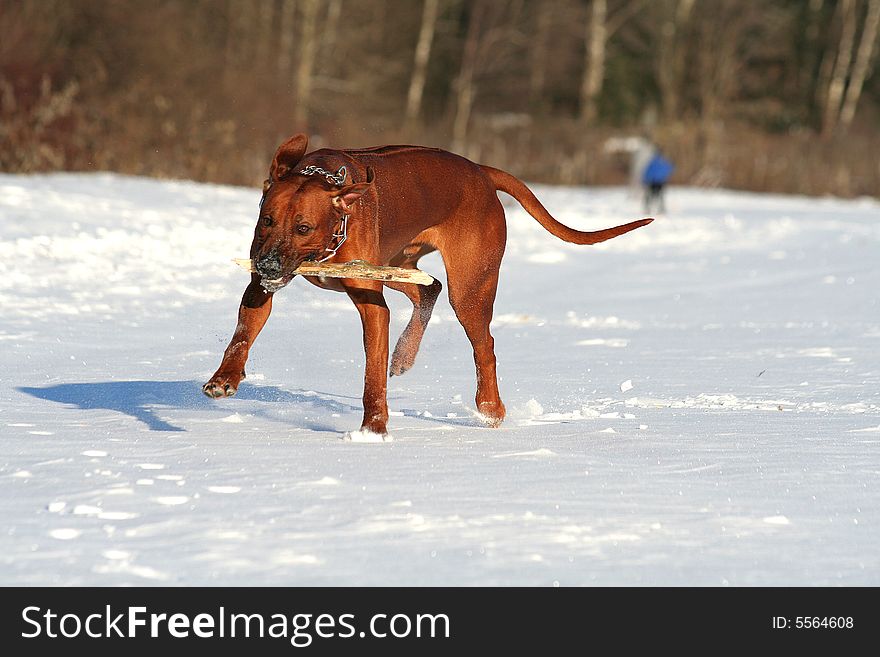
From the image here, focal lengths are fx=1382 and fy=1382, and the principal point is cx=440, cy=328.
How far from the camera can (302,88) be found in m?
30.3

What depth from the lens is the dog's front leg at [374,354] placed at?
5.30 metres

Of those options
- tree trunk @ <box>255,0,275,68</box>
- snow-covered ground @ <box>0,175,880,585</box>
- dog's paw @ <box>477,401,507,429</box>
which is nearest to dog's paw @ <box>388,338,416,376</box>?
snow-covered ground @ <box>0,175,880,585</box>

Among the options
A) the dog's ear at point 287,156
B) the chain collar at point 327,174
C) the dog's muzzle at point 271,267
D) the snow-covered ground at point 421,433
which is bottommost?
the snow-covered ground at point 421,433

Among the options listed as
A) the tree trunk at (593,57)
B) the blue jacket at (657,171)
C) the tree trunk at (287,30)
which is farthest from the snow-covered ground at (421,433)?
the tree trunk at (593,57)

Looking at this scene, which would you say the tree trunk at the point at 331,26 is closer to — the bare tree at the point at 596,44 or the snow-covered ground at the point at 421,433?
the bare tree at the point at 596,44

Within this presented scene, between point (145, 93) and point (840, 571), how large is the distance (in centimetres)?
1649

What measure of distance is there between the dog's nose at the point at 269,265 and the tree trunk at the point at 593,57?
34.0 m

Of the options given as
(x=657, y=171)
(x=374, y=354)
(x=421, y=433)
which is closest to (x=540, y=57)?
(x=657, y=171)

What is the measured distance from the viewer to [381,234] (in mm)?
5375

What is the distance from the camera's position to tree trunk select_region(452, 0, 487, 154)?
35.8m

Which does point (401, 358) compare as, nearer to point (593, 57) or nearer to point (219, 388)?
point (219, 388)

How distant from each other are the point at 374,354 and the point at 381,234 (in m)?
0.47

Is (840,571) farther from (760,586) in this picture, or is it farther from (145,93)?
(145,93)

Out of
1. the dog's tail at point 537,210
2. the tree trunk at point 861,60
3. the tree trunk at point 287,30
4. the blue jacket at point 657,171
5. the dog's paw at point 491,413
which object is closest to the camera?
the dog's paw at point 491,413
